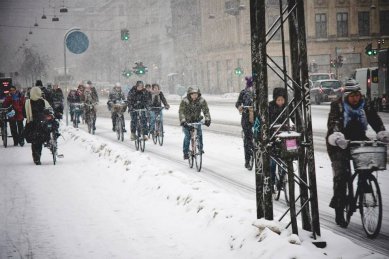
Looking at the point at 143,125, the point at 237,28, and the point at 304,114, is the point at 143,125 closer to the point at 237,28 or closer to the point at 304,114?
the point at 304,114

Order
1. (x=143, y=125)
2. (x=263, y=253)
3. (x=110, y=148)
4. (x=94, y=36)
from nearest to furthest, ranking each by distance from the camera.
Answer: (x=263, y=253), (x=110, y=148), (x=143, y=125), (x=94, y=36)

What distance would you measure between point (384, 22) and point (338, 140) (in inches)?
2416

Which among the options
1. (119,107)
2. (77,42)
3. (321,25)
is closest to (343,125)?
(119,107)

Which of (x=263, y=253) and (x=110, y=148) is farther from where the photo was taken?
(x=110, y=148)

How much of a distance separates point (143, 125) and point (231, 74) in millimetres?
48239

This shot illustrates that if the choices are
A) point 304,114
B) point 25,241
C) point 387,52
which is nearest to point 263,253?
point 304,114

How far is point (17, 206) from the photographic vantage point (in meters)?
8.05

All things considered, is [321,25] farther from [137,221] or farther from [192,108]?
[137,221]

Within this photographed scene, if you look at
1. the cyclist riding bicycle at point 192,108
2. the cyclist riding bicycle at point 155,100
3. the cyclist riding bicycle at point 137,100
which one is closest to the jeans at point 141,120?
the cyclist riding bicycle at point 137,100

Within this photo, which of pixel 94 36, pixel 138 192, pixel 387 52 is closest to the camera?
pixel 138 192

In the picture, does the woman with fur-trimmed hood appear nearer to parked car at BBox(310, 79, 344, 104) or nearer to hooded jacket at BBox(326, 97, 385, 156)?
hooded jacket at BBox(326, 97, 385, 156)

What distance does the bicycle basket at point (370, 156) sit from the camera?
588cm

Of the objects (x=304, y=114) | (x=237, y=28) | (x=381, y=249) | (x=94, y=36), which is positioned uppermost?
(x=94, y=36)

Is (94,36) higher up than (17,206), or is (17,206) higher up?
(94,36)
